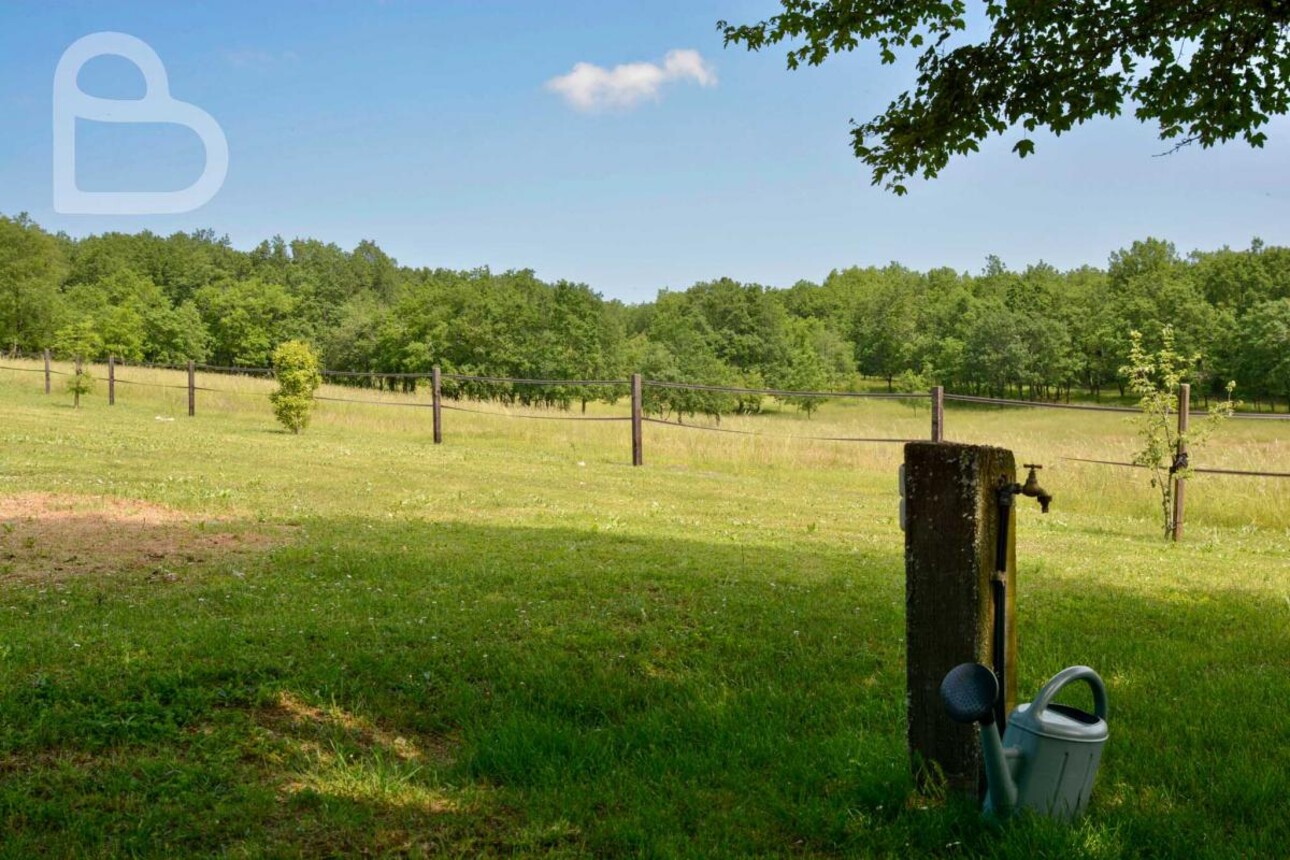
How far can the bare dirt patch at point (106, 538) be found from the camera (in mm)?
5828

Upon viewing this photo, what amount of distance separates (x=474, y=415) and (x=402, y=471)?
1056 centimetres

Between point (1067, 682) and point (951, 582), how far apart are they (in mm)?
419

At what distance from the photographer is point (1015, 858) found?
8.02 ft

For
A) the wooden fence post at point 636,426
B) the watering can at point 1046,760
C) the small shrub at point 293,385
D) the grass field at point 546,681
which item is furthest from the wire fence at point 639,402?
the watering can at point 1046,760

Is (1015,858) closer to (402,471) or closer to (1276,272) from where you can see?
(402,471)

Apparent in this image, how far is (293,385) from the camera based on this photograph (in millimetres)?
18516

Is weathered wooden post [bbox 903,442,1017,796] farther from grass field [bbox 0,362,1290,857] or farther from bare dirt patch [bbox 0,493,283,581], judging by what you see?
bare dirt patch [bbox 0,493,283,581]

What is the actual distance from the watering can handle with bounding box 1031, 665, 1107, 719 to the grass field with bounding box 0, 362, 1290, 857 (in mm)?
330

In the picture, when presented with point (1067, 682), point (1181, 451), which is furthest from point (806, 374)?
point (1067, 682)

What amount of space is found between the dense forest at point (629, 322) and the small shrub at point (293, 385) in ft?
80.1

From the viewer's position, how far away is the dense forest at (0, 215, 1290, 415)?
57812 millimetres

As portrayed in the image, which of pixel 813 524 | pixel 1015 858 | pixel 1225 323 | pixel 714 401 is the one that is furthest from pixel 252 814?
pixel 1225 323

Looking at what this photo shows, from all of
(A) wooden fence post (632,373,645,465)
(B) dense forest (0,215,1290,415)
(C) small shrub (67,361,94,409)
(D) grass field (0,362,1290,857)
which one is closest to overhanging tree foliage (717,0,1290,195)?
(D) grass field (0,362,1290,857)

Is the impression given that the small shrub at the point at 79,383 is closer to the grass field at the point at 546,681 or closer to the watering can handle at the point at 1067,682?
the grass field at the point at 546,681
